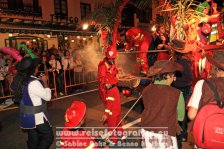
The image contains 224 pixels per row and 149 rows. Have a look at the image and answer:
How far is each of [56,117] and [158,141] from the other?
4.60 meters

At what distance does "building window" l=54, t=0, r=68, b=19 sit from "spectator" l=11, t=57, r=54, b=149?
56.9 feet

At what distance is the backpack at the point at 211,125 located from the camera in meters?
2.42

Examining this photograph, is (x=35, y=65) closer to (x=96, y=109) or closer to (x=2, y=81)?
(x=96, y=109)

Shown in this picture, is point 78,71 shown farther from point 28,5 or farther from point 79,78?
point 28,5

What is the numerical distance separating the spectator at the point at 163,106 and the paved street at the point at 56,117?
7.20ft

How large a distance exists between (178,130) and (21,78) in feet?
8.13

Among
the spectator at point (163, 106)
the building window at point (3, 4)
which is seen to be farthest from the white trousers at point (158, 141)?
the building window at point (3, 4)

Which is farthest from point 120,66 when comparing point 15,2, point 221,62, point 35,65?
point 15,2

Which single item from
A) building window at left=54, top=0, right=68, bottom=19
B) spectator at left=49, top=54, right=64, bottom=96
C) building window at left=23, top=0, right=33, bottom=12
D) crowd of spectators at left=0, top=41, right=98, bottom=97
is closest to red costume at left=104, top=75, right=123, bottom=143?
crowd of spectators at left=0, top=41, right=98, bottom=97

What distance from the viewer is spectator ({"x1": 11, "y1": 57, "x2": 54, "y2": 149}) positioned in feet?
12.3

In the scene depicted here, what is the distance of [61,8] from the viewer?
2108cm

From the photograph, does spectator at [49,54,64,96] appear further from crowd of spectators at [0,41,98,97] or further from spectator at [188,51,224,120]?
spectator at [188,51,224,120]

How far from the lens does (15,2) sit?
17.3 metres

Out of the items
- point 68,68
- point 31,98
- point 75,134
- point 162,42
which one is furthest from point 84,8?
point 75,134
